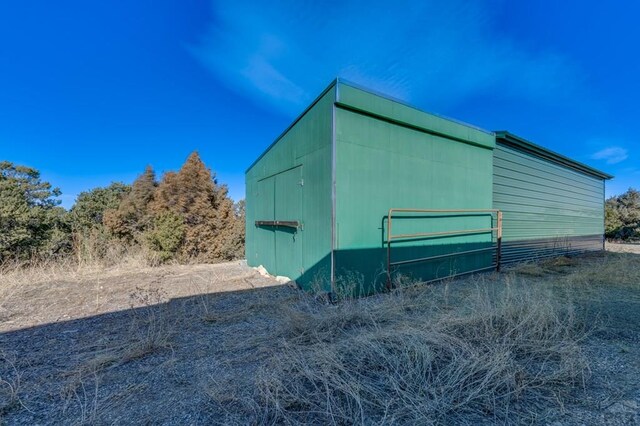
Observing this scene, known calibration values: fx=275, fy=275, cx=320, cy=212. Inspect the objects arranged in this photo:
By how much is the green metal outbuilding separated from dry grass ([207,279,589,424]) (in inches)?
75.4

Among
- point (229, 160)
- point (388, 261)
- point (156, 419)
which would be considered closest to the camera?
point (156, 419)

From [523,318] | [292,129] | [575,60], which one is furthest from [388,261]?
[575,60]

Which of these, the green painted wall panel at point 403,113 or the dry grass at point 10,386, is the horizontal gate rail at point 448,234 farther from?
the dry grass at point 10,386

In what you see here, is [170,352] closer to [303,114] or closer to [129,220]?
[303,114]

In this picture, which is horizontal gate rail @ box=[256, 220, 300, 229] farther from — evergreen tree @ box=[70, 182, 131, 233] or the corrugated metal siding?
evergreen tree @ box=[70, 182, 131, 233]

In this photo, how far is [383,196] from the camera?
473 centimetres

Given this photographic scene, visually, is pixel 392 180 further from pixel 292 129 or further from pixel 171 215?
pixel 171 215

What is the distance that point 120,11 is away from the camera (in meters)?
5.20

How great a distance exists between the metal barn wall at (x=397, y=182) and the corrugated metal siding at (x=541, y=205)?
1525mm

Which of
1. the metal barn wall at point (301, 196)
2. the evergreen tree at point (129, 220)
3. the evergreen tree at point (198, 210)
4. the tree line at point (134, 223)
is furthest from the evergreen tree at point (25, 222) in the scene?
the metal barn wall at point (301, 196)

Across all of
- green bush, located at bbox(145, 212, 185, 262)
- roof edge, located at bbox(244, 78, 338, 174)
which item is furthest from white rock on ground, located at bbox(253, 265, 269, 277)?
green bush, located at bbox(145, 212, 185, 262)

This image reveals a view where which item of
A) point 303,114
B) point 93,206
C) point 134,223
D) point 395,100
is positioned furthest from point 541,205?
point 93,206

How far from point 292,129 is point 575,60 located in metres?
7.87

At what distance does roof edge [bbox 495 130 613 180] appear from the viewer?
6.99 m
